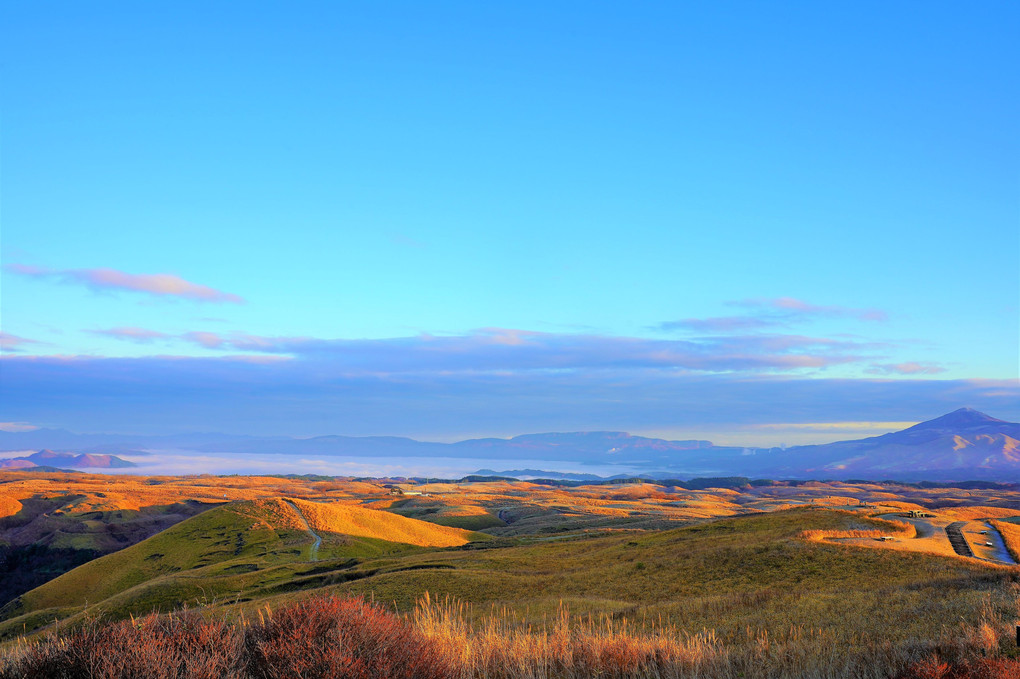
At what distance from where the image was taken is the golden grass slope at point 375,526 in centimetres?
9850

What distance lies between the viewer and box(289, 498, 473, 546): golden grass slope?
98500 millimetres

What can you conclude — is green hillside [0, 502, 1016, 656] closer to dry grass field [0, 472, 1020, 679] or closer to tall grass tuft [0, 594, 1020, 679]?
dry grass field [0, 472, 1020, 679]

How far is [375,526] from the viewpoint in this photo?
101562 mm

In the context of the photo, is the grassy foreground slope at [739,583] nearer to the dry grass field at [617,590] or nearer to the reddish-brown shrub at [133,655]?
the dry grass field at [617,590]

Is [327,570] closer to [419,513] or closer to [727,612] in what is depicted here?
[727,612]

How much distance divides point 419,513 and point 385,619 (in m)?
Answer: 129

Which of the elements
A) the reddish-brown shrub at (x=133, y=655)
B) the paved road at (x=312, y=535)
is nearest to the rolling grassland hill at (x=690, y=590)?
the paved road at (x=312, y=535)

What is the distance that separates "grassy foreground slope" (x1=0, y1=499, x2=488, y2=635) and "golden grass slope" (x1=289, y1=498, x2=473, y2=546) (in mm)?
156

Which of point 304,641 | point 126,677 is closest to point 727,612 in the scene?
point 304,641

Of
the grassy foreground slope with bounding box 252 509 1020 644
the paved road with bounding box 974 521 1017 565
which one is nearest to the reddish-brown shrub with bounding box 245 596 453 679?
the grassy foreground slope with bounding box 252 509 1020 644

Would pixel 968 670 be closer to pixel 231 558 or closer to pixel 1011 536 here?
pixel 1011 536

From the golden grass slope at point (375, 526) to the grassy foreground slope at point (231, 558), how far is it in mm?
156

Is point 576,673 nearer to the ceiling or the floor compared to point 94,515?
nearer to the ceiling

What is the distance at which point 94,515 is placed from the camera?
131 metres
